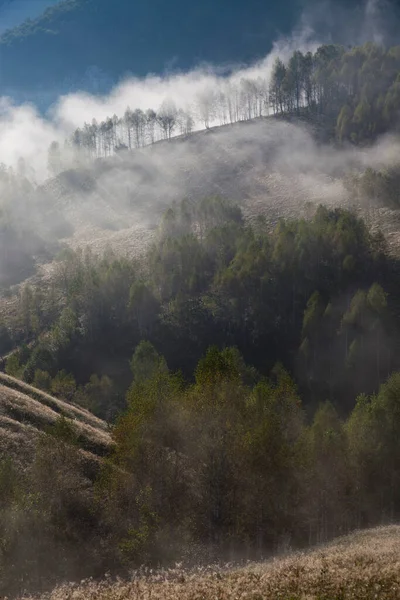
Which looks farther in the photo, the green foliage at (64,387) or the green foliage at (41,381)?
the green foliage at (41,381)

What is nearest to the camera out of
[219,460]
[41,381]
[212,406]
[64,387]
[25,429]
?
[212,406]

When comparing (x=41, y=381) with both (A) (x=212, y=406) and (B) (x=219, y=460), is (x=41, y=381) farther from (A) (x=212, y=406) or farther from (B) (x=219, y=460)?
(A) (x=212, y=406)

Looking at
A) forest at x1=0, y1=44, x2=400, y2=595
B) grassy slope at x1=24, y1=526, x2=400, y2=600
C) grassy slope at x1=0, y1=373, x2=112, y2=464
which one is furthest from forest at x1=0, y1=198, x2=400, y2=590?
grassy slope at x1=24, y1=526, x2=400, y2=600

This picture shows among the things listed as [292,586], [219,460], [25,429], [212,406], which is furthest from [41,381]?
[292,586]

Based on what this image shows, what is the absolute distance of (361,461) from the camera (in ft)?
153

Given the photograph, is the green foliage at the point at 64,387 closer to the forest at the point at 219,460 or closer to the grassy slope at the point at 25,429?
the forest at the point at 219,460

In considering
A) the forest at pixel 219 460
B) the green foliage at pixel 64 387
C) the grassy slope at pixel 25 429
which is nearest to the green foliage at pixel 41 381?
the forest at pixel 219 460

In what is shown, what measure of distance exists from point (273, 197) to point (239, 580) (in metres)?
167

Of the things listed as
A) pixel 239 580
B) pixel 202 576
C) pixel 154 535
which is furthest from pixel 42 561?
pixel 239 580

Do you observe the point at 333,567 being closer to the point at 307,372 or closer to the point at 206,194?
the point at 307,372

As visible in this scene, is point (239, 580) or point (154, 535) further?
point (154, 535)

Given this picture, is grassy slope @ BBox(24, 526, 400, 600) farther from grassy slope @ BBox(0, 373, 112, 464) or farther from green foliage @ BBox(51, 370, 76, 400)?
green foliage @ BBox(51, 370, 76, 400)

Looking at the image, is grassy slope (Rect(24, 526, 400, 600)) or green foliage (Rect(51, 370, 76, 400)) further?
green foliage (Rect(51, 370, 76, 400))

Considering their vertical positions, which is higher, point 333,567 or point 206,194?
point 206,194
